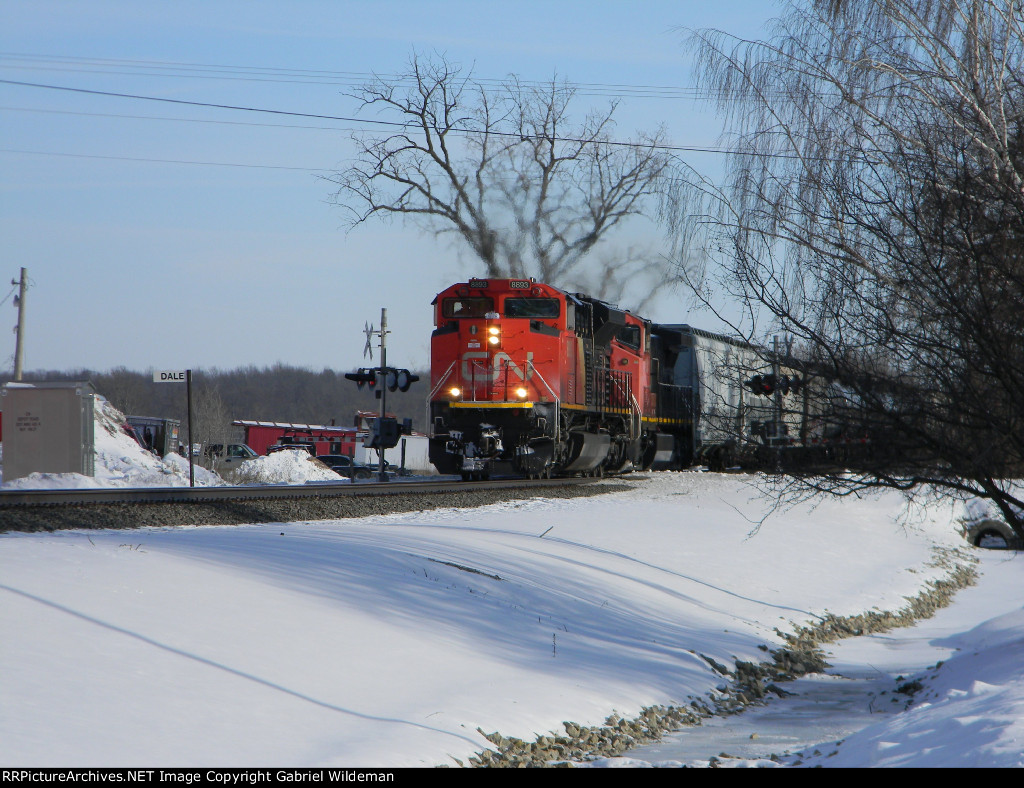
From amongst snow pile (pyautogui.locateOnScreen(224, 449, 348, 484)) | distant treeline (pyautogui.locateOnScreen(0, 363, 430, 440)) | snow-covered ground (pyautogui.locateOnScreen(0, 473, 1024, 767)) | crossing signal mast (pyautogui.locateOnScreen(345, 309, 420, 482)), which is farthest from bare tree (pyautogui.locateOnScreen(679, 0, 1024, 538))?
distant treeline (pyautogui.locateOnScreen(0, 363, 430, 440))

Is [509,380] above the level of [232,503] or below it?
above

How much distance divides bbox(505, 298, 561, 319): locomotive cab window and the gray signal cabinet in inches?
367

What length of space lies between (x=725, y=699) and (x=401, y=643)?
120 inches

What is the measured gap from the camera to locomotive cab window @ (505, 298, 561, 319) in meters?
18.7

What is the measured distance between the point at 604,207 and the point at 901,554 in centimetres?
2134

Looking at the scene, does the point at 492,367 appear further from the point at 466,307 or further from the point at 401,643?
the point at 401,643

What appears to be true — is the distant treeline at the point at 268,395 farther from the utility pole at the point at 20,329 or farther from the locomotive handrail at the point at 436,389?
the locomotive handrail at the point at 436,389

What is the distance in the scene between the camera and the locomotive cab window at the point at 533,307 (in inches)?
737

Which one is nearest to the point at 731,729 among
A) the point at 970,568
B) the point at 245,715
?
the point at 245,715

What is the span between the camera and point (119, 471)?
2325 centimetres

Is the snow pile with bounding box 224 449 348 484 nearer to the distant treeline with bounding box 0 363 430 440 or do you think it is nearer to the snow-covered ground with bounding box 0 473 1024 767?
the snow-covered ground with bounding box 0 473 1024 767

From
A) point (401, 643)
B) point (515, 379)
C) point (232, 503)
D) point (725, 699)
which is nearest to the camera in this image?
point (401, 643)

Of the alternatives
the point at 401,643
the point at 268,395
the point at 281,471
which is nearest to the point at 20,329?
the point at 281,471

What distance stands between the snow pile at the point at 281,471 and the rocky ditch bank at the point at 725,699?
60.0ft
